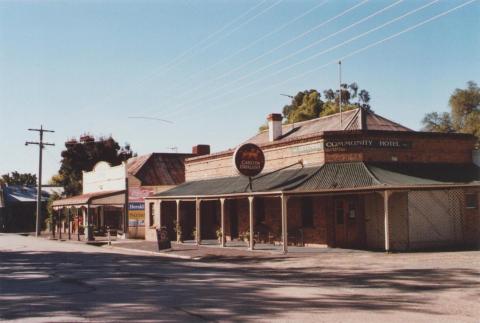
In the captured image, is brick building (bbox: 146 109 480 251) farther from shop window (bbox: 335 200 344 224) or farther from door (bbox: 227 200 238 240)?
door (bbox: 227 200 238 240)

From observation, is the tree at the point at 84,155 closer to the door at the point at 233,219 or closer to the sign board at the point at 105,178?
the sign board at the point at 105,178

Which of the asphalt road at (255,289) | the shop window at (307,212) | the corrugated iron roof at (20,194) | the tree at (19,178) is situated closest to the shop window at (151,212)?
the shop window at (307,212)

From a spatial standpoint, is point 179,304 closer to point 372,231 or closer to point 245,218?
point 372,231

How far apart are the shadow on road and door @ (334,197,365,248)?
5966 mm

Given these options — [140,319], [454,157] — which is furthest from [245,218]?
[140,319]

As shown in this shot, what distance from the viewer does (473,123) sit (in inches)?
2242

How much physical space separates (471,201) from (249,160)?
10174 millimetres

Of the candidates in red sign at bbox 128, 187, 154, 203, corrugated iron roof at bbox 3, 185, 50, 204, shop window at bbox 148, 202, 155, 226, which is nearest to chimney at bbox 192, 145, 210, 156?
red sign at bbox 128, 187, 154, 203

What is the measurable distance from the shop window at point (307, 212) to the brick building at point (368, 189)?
0.15ft

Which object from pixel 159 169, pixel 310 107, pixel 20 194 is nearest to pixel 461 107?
pixel 310 107

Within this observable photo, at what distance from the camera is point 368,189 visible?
19859mm

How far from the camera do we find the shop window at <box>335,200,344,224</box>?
23.2 metres

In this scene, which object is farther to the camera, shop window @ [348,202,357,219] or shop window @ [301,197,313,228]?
shop window @ [301,197,313,228]

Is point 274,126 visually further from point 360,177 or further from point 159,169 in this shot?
point 159,169
